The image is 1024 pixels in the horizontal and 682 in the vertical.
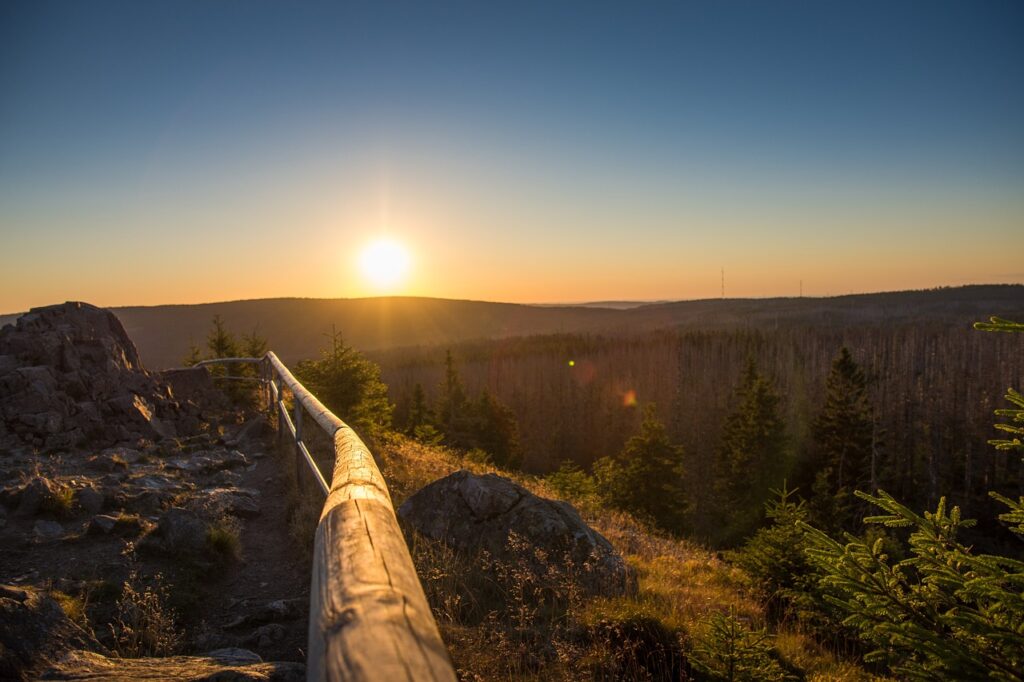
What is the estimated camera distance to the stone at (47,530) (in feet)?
18.4

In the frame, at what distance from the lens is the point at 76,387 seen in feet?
31.3

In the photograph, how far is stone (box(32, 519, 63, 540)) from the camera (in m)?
5.62

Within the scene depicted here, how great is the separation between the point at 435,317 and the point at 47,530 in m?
185

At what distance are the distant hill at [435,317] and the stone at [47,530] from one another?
12733 cm

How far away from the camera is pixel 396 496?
320 inches

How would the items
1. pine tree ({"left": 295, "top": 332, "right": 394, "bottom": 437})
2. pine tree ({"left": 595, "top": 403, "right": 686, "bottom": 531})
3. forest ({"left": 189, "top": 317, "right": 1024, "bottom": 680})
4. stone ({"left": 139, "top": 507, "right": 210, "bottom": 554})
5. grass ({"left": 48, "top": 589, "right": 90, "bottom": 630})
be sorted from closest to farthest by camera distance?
forest ({"left": 189, "top": 317, "right": 1024, "bottom": 680}) < grass ({"left": 48, "top": 589, "right": 90, "bottom": 630}) < stone ({"left": 139, "top": 507, "right": 210, "bottom": 554}) < pine tree ({"left": 295, "top": 332, "right": 394, "bottom": 437}) < pine tree ({"left": 595, "top": 403, "right": 686, "bottom": 531})

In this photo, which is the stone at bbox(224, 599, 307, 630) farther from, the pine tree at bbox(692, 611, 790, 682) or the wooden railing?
the pine tree at bbox(692, 611, 790, 682)

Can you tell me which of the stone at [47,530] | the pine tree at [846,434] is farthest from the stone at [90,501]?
the pine tree at [846,434]

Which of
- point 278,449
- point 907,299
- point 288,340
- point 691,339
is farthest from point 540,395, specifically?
point 907,299

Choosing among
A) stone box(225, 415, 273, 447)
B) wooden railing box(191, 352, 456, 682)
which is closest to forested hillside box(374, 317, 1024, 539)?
stone box(225, 415, 273, 447)

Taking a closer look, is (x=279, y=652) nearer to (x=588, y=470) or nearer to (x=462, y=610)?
(x=462, y=610)

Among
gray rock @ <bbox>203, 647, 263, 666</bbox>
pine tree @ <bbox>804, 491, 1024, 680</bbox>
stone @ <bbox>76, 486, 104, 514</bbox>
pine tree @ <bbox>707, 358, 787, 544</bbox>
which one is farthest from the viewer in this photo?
pine tree @ <bbox>707, 358, 787, 544</bbox>

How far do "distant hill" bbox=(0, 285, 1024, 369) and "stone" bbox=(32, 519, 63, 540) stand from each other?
418 feet

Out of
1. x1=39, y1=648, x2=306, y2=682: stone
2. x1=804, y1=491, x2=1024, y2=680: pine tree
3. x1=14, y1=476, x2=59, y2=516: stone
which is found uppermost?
x1=804, y1=491, x2=1024, y2=680: pine tree
